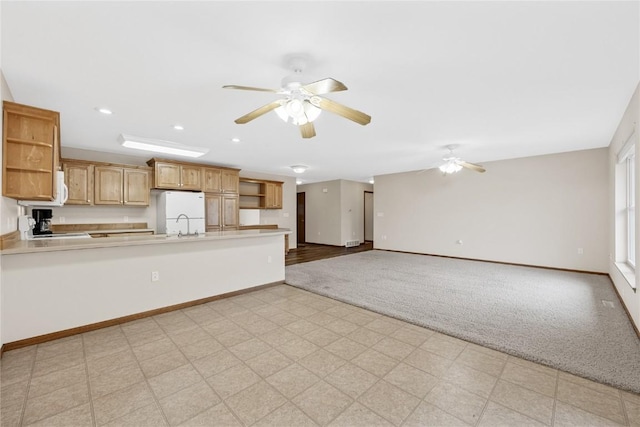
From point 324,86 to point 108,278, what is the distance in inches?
116

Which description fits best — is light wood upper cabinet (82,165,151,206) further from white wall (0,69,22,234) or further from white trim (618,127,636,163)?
white trim (618,127,636,163)

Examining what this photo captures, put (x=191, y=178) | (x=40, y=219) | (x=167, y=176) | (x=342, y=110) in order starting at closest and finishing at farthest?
(x=342, y=110) → (x=40, y=219) → (x=167, y=176) → (x=191, y=178)

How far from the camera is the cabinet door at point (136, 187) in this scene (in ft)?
16.6

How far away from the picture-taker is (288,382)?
1913 mm

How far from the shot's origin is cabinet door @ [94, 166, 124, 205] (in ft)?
15.6

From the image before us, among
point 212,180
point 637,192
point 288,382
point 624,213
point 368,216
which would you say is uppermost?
point 212,180

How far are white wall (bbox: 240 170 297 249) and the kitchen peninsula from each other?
399 centimetres

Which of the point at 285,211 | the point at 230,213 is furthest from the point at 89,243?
the point at 285,211

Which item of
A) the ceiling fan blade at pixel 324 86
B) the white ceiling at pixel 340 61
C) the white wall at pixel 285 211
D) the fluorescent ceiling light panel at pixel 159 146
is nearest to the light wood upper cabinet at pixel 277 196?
the white wall at pixel 285 211

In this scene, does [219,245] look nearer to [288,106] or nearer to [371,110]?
[288,106]

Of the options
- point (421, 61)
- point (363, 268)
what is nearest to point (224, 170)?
point (363, 268)

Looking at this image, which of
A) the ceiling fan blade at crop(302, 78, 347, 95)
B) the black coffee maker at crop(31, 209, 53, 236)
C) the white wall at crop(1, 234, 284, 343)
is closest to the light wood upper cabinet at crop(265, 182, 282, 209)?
the white wall at crop(1, 234, 284, 343)

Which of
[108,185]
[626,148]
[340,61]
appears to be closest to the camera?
[340,61]

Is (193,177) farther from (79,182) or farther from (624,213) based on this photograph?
(624,213)
